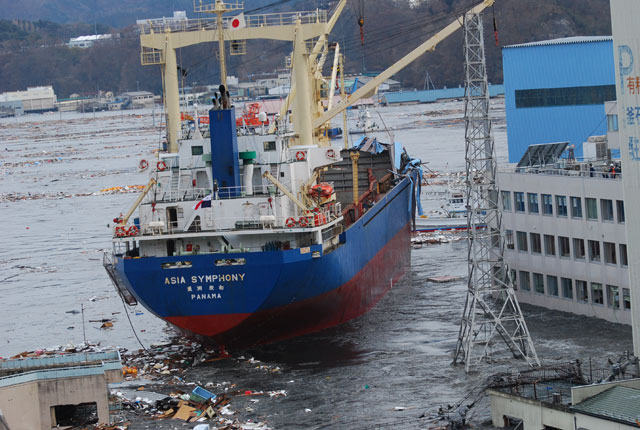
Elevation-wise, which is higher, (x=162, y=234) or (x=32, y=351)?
(x=162, y=234)

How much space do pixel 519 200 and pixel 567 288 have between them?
3.92 m

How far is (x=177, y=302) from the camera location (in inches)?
1451

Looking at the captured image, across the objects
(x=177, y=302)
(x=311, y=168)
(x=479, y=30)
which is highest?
(x=479, y=30)

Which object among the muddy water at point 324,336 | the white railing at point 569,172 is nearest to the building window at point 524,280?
the muddy water at point 324,336

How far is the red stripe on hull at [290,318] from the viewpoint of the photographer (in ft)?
121

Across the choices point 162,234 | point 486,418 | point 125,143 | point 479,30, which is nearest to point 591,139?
point 479,30

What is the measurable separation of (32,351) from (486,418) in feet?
59.2

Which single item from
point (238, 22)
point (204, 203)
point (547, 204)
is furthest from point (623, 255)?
point (238, 22)

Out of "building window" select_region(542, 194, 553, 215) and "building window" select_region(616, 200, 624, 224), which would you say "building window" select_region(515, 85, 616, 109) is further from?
"building window" select_region(616, 200, 624, 224)

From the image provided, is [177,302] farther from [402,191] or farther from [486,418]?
[402,191]

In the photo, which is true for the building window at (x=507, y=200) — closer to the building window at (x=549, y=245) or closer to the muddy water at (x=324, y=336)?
the building window at (x=549, y=245)

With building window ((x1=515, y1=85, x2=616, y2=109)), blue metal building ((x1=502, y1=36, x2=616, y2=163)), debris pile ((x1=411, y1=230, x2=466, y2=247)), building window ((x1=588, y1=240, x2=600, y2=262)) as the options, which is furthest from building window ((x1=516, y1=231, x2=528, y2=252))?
building window ((x1=515, y1=85, x2=616, y2=109))

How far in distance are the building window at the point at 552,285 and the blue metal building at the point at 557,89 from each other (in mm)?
21335

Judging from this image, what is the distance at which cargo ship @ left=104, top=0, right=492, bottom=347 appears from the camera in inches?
1438
